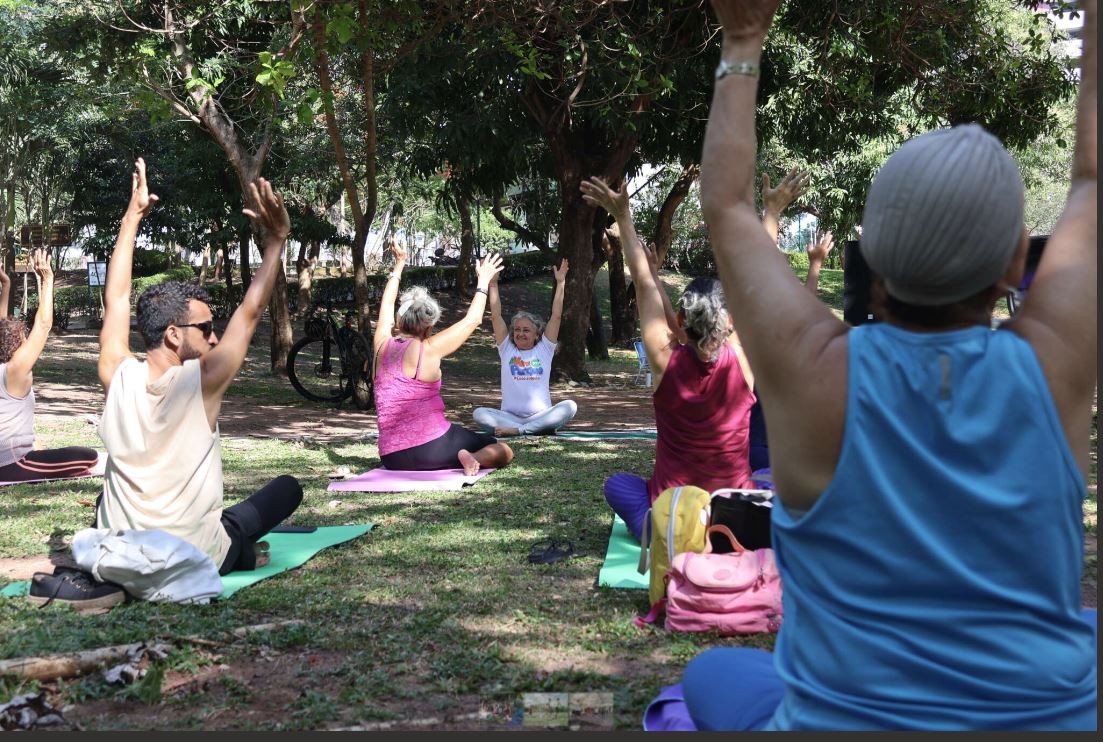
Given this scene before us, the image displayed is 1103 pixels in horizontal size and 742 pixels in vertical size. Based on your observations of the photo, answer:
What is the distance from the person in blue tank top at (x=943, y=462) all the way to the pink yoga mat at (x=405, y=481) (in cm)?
573

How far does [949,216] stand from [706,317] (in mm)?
3106

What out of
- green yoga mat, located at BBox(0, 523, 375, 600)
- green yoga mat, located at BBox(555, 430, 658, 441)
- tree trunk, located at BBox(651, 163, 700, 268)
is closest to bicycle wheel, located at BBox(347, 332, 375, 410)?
green yoga mat, located at BBox(555, 430, 658, 441)

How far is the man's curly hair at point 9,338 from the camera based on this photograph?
7.30m

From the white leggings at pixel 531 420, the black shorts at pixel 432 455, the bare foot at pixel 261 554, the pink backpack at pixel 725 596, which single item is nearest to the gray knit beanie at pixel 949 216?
the pink backpack at pixel 725 596

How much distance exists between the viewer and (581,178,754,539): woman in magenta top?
4594 mm

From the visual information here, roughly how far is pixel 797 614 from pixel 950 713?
0.26m

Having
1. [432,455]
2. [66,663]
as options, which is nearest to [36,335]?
[432,455]

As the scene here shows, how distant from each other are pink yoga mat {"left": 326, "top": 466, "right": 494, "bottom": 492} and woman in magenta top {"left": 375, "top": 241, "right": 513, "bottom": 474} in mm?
87

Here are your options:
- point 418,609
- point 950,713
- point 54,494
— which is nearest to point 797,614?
point 950,713

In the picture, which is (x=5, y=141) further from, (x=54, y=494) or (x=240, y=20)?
(x=54, y=494)

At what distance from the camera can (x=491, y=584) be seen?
15.2 feet

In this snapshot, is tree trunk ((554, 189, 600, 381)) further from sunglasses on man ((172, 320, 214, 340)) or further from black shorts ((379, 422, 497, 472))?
sunglasses on man ((172, 320, 214, 340))

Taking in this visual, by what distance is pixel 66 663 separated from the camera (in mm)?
3418

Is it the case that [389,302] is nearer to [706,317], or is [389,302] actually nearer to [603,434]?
[603,434]
